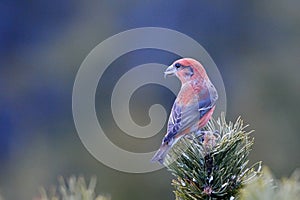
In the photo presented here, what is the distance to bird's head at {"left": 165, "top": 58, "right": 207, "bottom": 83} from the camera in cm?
66

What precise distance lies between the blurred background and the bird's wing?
238 cm

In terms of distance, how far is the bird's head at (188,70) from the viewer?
A: 0.66 meters

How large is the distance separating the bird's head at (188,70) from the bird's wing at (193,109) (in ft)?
0.07

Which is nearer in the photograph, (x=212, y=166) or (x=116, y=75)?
(x=212, y=166)

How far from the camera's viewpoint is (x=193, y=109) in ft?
2.23

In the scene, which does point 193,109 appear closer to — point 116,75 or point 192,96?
point 192,96

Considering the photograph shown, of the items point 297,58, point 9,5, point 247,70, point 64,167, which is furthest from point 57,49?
point 297,58

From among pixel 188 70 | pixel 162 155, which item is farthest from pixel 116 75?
pixel 162 155

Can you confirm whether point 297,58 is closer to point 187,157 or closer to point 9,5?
point 9,5

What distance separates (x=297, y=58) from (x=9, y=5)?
165cm

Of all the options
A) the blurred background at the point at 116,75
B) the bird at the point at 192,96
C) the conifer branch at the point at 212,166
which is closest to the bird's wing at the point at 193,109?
the bird at the point at 192,96

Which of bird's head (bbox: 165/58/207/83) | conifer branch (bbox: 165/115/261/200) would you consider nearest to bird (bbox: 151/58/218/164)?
bird's head (bbox: 165/58/207/83)

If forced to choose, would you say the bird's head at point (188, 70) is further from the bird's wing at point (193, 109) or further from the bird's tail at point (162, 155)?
the bird's tail at point (162, 155)

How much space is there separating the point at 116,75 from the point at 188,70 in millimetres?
2599
